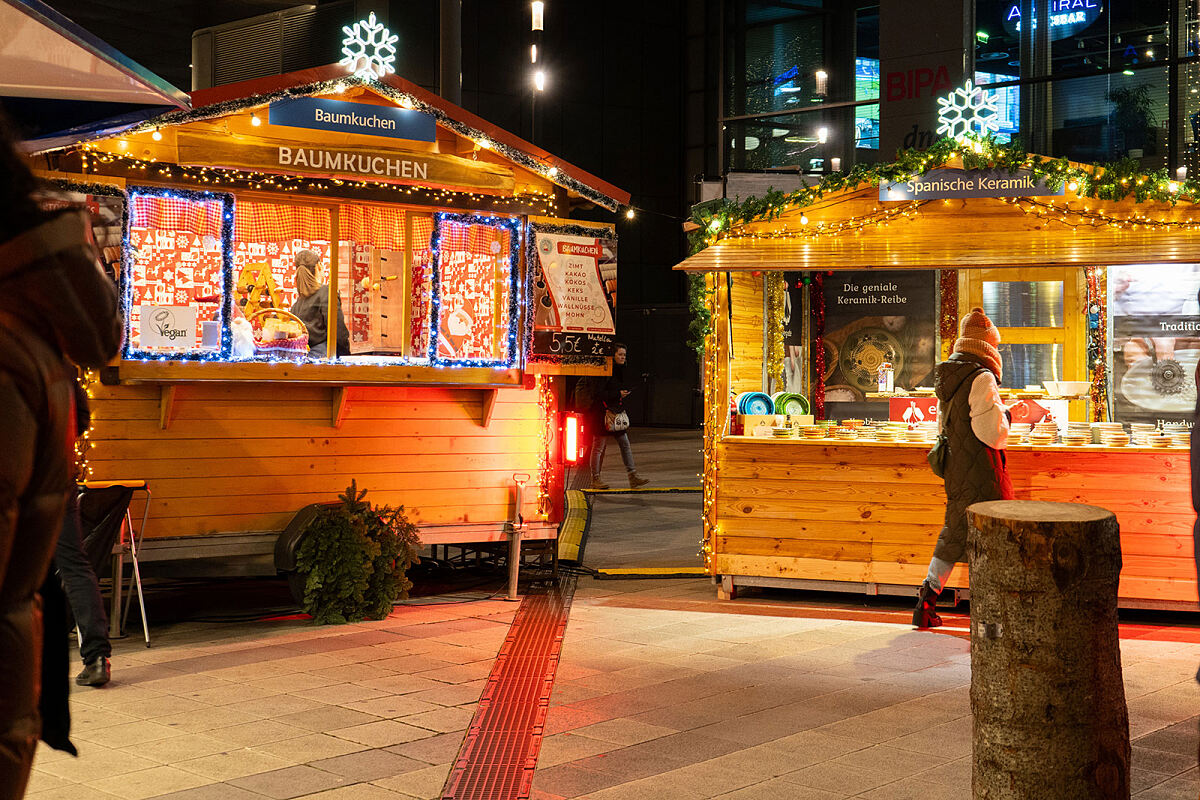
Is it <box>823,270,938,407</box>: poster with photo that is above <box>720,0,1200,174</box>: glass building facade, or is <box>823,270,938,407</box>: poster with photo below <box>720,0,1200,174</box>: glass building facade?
below

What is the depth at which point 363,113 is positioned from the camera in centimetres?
815

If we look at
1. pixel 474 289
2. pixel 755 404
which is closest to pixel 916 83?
pixel 755 404

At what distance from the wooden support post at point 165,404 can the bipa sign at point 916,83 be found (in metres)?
12.7

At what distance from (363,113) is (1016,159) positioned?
15.3 ft

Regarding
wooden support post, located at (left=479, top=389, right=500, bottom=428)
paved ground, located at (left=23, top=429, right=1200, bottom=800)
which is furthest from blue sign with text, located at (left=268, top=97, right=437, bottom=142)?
paved ground, located at (left=23, top=429, right=1200, bottom=800)

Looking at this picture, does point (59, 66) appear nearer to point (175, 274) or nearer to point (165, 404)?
point (175, 274)

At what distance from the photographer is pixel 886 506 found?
27.9 ft

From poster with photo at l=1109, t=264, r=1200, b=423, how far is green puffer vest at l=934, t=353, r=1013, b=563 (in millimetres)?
3591

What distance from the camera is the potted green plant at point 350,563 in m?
7.82

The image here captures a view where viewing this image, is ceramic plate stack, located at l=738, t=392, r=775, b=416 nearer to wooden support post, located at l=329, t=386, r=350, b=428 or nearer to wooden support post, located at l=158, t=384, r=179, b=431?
wooden support post, located at l=329, t=386, r=350, b=428

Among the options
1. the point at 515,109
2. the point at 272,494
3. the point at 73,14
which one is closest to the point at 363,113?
the point at 272,494

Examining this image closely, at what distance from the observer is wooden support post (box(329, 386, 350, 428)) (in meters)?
8.36

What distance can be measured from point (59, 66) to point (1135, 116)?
55.5ft

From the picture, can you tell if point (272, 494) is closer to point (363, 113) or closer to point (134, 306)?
point (134, 306)
